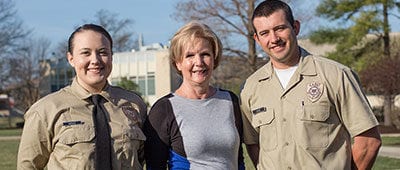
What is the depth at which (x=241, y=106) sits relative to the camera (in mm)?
4664

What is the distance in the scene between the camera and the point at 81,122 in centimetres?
415

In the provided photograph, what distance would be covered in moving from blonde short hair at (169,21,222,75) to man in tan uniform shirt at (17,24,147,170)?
44 centimetres

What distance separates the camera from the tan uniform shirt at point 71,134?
161 inches

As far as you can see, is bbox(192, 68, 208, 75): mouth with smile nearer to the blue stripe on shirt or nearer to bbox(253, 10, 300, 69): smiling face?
bbox(253, 10, 300, 69): smiling face

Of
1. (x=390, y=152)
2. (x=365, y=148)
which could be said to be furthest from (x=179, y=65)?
(x=390, y=152)

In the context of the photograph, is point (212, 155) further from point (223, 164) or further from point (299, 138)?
point (299, 138)

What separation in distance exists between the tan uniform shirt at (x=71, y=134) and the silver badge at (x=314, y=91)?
1097mm

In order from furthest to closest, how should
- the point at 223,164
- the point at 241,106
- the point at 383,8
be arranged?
the point at 383,8 → the point at 241,106 → the point at 223,164

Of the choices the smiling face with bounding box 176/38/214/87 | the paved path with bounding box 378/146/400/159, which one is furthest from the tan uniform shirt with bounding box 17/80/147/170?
the paved path with bounding box 378/146/400/159

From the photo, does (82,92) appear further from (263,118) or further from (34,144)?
(263,118)

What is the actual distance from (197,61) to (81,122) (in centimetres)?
85

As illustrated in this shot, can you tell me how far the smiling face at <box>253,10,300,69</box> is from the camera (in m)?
4.34

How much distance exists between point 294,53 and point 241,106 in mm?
545

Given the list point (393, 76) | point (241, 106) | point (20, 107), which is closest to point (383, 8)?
point (393, 76)
